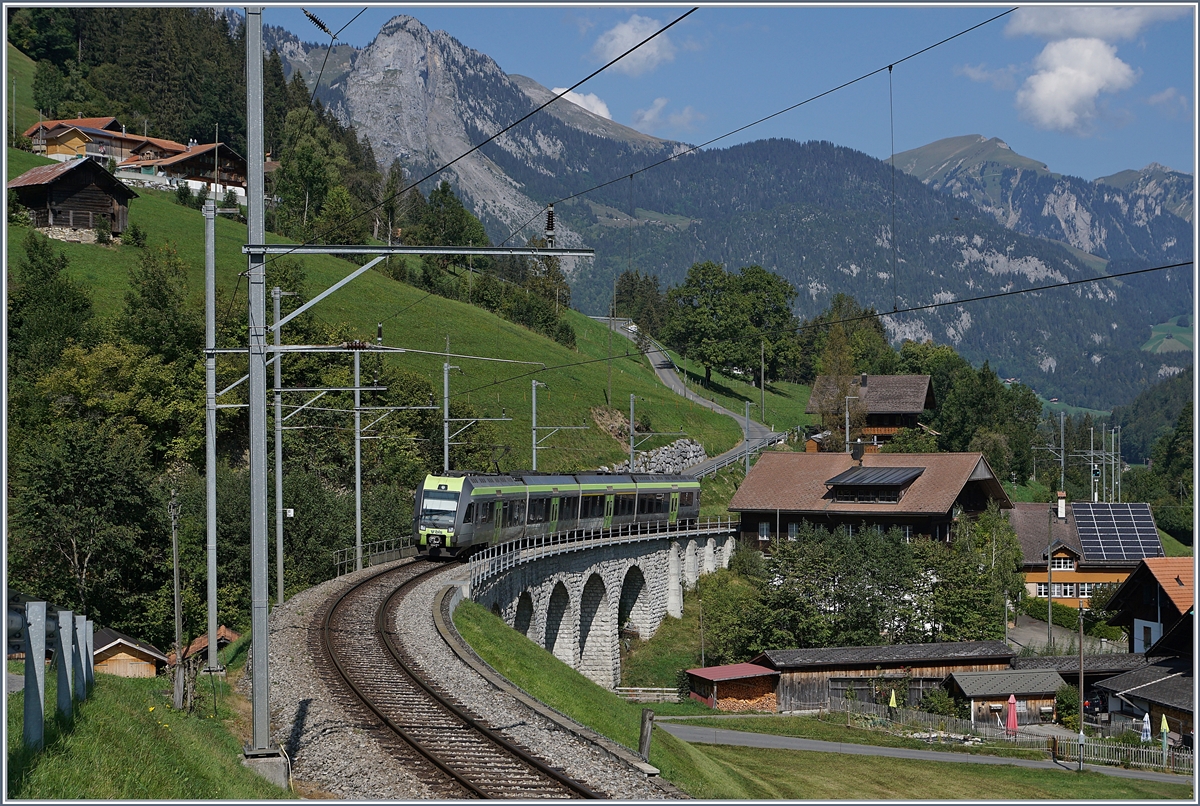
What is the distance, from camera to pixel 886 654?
158 ft

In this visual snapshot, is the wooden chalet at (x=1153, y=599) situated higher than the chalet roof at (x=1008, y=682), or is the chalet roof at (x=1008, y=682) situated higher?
the wooden chalet at (x=1153, y=599)

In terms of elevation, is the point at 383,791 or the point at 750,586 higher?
the point at 383,791

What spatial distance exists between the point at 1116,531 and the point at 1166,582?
2989 centimetres

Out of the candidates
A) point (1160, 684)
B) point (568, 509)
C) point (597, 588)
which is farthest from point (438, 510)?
point (1160, 684)

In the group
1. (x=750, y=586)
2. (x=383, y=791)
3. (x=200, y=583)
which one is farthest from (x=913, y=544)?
(x=383, y=791)

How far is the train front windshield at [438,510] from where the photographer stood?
40.0 m

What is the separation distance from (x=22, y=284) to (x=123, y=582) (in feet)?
104

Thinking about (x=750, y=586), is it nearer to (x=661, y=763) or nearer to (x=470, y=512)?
(x=470, y=512)

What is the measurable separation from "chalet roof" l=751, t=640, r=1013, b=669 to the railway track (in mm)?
24805

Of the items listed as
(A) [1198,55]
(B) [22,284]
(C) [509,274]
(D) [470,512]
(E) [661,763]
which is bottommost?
(E) [661,763]

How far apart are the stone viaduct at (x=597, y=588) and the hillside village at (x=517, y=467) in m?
2.70

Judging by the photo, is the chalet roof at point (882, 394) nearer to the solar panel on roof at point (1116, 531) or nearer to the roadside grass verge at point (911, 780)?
the solar panel on roof at point (1116, 531)

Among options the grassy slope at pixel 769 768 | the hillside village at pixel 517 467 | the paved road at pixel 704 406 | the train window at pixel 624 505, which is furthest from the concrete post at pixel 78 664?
the paved road at pixel 704 406

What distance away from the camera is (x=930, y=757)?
3869cm
